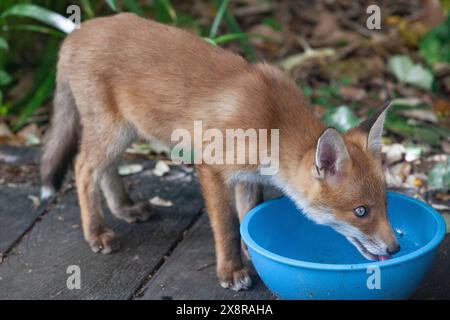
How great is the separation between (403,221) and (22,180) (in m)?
2.87

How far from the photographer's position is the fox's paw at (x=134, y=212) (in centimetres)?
546

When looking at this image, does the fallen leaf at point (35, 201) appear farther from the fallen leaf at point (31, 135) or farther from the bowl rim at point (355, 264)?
the bowl rim at point (355, 264)

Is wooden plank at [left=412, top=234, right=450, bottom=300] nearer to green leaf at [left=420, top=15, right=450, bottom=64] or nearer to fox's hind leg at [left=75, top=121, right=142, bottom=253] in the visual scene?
fox's hind leg at [left=75, top=121, right=142, bottom=253]

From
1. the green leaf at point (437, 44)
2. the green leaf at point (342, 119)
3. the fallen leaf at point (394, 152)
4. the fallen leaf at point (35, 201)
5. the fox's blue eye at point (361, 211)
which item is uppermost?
the fox's blue eye at point (361, 211)

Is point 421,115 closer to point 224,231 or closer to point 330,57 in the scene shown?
point 330,57

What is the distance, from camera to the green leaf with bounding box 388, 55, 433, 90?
690 centimetres

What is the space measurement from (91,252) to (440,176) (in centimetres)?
242

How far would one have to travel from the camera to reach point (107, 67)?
4938 millimetres

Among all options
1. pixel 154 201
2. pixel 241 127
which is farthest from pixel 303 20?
pixel 241 127

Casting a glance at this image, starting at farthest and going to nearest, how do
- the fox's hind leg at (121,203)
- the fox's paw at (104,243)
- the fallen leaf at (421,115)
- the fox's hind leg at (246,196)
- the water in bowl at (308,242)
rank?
1. the fallen leaf at (421,115)
2. the fox's hind leg at (121,203)
3. the fox's paw at (104,243)
4. the fox's hind leg at (246,196)
5. the water in bowl at (308,242)

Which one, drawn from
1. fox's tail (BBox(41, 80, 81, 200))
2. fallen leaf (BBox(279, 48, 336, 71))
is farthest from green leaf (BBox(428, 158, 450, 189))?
fox's tail (BBox(41, 80, 81, 200))

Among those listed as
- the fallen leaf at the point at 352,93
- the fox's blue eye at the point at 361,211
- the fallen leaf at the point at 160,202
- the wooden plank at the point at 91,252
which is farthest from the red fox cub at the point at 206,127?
the fallen leaf at the point at 352,93

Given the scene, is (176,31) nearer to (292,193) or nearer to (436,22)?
(292,193)

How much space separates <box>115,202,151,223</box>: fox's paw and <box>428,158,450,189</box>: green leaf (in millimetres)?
1983
